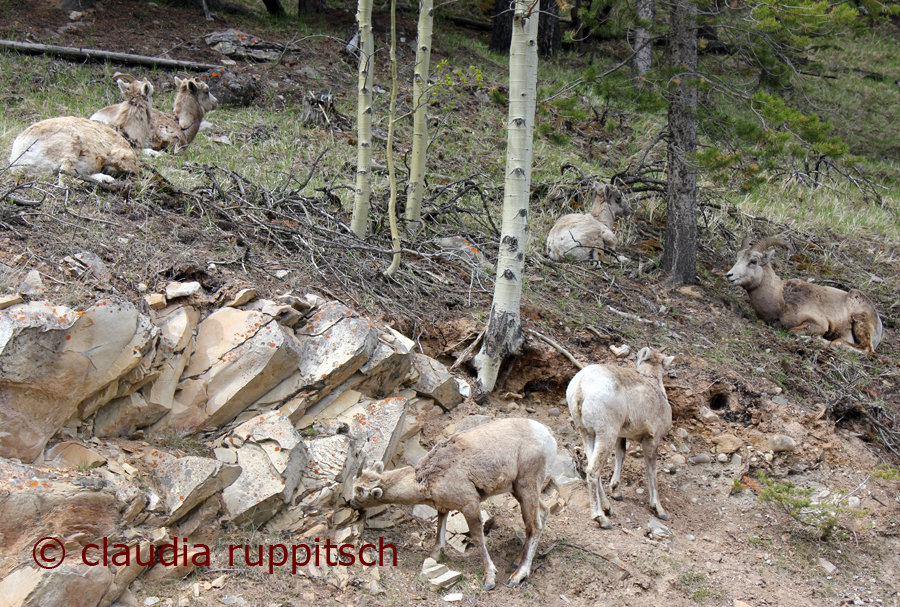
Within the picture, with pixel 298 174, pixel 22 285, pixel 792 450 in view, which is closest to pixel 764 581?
pixel 792 450

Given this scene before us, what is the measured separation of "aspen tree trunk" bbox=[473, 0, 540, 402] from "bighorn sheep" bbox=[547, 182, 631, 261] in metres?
3.05

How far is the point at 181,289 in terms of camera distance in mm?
5148

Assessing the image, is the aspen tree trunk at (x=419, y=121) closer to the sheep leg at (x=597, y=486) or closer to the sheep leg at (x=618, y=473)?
Answer: the sheep leg at (x=618, y=473)

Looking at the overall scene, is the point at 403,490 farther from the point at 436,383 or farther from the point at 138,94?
the point at 138,94

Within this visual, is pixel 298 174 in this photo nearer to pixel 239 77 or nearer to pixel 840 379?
pixel 239 77

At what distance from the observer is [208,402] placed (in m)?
4.84

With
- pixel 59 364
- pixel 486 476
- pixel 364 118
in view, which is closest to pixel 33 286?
pixel 59 364

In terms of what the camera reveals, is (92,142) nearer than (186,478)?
No

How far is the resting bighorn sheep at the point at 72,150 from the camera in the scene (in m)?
6.64

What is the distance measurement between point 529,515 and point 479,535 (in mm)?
379

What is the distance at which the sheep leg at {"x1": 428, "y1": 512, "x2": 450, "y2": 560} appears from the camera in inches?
178

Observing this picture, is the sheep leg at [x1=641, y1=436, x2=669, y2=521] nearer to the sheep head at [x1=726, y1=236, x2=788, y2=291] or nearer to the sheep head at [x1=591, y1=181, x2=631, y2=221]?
the sheep head at [x1=726, y1=236, x2=788, y2=291]

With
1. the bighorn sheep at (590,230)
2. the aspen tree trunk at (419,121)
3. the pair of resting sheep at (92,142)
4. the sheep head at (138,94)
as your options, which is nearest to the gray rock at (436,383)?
the aspen tree trunk at (419,121)

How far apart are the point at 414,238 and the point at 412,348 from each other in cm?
212
